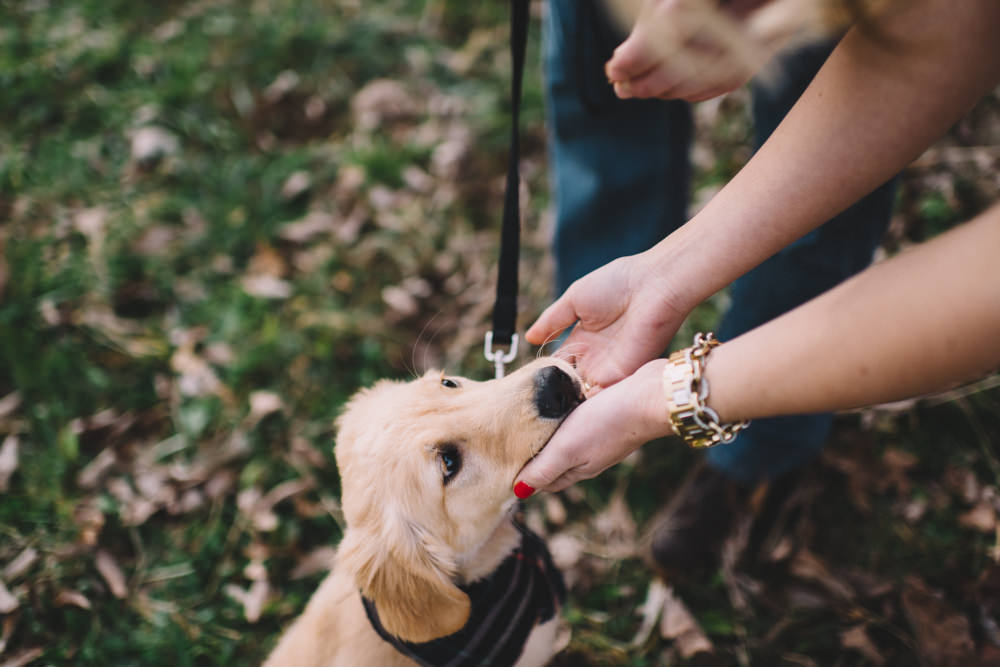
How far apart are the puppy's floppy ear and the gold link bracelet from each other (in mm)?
696

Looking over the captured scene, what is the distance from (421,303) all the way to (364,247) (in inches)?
20.2

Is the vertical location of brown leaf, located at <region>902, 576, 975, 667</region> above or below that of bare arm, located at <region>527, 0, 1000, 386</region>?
below

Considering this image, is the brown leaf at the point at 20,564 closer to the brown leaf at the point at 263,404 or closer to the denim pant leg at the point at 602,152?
the brown leaf at the point at 263,404

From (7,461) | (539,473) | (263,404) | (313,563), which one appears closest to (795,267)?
(539,473)

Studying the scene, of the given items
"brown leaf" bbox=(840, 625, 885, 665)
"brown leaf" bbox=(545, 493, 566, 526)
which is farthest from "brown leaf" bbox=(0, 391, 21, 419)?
"brown leaf" bbox=(840, 625, 885, 665)

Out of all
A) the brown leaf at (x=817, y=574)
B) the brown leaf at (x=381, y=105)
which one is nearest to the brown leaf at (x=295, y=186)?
the brown leaf at (x=381, y=105)

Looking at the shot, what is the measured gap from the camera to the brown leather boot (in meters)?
2.22

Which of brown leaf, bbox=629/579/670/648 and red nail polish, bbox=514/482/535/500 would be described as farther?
brown leaf, bbox=629/579/670/648

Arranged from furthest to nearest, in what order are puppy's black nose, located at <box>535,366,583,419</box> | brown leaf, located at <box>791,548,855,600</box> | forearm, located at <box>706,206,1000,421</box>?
brown leaf, located at <box>791,548,855,600</box>, puppy's black nose, located at <box>535,366,583,419</box>, forearm, located at <box>706,206,1000,421</box>

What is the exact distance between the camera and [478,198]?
337 centimetres

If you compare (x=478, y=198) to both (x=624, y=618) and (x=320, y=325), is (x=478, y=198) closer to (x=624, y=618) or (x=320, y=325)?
(x=320, y=325)

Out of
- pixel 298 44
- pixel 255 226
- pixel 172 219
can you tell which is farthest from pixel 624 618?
pixel 298 44

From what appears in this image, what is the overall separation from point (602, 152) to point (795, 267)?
0.76 m

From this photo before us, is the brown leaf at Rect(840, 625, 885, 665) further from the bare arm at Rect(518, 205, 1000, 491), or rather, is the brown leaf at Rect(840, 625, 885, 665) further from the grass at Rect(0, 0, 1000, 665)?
the bare arm at Rect(518, 205, 1000, 491)
